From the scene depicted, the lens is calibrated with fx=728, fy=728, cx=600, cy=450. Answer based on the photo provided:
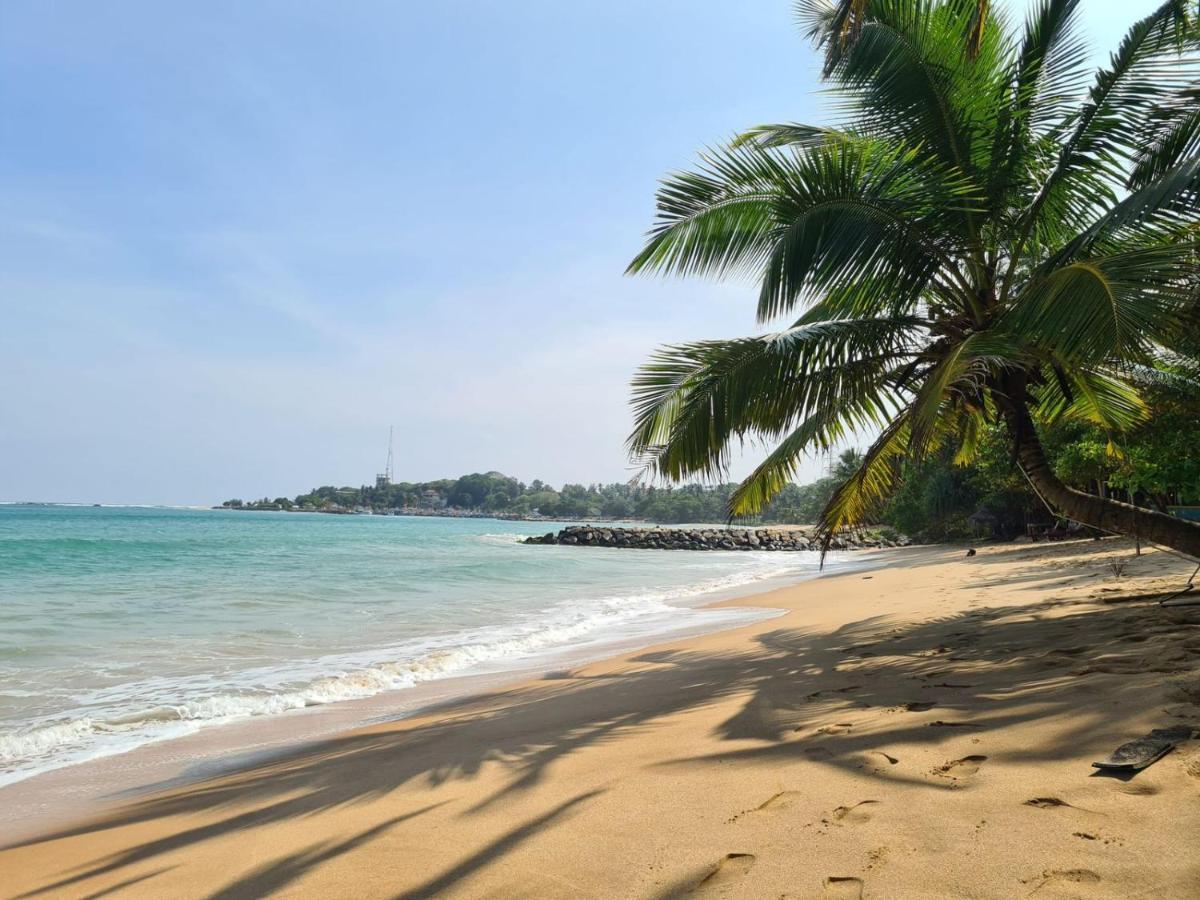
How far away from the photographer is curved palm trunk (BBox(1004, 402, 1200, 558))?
17.2ft

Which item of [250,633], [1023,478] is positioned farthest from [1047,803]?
[1023,478]

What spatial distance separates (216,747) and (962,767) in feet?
17.2

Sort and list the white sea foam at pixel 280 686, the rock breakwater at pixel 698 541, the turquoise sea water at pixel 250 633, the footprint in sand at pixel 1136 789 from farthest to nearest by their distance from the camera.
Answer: the rock breakwater at pixel 698 541 → the turquoise sea water at pixel 250 633 → the white sea foam at pixel 280 686 → the footprint in sand at pixel 1136 789

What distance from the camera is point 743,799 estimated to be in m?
2.92

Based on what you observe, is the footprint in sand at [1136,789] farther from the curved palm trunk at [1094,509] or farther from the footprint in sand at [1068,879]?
the curved palm trunk at [1094,509]

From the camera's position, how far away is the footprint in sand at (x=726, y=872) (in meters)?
2.27

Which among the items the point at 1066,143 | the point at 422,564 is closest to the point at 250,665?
the point at 1066,143

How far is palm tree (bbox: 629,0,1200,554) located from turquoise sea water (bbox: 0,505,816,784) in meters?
4.57

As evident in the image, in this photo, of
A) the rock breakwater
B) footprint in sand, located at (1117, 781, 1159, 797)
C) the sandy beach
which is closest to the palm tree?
the sandy beach

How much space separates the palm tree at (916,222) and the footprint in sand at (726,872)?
4.33 m

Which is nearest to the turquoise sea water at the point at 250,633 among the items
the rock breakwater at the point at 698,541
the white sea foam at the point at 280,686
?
the white sea foam at the point at 280,686

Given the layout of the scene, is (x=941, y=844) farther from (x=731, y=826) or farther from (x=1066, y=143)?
(x=1066, y=143)

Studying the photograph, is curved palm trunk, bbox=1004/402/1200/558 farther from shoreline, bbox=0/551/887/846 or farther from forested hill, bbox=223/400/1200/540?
shoreline, bbox=0/551/887/846

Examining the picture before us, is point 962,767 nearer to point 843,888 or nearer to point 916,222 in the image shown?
point 843,888
